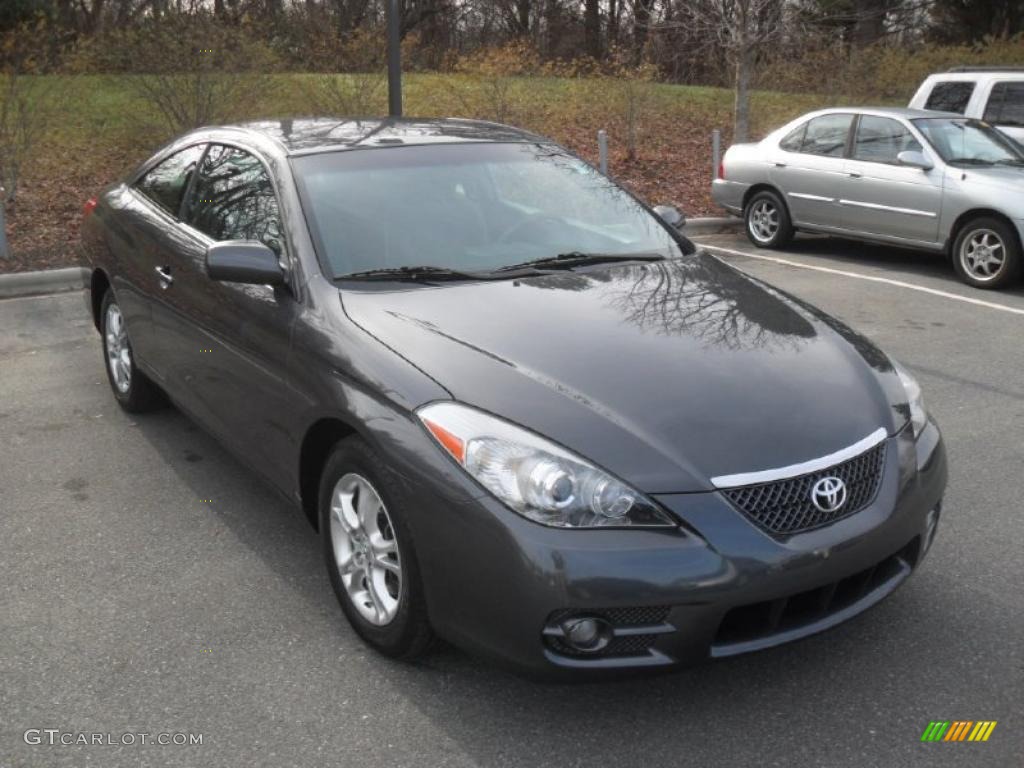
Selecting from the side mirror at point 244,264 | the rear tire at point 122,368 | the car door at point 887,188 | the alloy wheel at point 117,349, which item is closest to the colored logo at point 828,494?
the side mirror at point 244,264

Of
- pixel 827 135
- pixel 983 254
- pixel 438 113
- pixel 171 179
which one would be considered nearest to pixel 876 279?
pixel 983 254

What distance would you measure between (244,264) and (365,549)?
1.10 metres

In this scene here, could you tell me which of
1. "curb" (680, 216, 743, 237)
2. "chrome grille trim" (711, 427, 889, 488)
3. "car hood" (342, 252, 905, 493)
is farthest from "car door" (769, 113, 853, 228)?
"chrome grille trim" (711, 427, 889, 488)

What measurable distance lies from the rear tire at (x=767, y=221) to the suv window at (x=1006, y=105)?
9.38ft

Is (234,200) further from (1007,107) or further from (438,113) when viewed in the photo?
(438,113)

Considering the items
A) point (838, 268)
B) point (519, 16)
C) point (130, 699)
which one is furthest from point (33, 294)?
point (519, 16)

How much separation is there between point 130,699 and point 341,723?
0.64m

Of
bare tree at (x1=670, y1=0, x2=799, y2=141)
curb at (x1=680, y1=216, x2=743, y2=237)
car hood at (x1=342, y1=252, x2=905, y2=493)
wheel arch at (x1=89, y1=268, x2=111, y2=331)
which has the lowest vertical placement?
curb at (x1=680, y1=216, x2=743, y2=237)

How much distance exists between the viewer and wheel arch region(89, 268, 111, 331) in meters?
5.60

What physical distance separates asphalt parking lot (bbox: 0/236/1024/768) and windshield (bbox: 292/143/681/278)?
1.20 m

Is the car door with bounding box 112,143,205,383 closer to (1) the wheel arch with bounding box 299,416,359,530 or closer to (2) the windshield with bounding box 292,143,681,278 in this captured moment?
(2) the windshield with bounding box 292,143,681,278

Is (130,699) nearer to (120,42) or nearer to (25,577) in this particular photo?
(25,577)

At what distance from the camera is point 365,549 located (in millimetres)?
3188

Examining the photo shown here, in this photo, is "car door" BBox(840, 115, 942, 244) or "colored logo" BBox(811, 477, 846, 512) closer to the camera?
"colored logo" BBox(811, 477, 846, 512)
